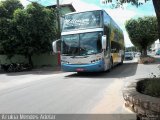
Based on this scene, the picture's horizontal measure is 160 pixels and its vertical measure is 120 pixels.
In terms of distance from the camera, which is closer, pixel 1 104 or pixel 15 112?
pixel 15 112

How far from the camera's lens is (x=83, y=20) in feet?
62.1

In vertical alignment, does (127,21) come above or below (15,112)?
above

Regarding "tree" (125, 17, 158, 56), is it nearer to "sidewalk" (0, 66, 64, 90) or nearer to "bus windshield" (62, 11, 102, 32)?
"sidewalk" (0, 66, 64, 90)

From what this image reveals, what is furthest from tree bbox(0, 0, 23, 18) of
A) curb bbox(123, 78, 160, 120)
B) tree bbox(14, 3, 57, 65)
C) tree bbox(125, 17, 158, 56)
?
curb bbox(123, 78, 160, 120)

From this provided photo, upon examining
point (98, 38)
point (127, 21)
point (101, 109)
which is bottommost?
point (101, 109)

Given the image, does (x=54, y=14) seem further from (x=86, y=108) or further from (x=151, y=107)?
(x=151, y=107)

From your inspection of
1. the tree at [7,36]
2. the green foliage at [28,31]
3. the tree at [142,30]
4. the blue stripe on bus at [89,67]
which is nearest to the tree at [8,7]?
the green foliage at [28,31]

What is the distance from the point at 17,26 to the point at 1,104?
821 inches

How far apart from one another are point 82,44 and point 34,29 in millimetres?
12278

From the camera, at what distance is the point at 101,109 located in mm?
8688

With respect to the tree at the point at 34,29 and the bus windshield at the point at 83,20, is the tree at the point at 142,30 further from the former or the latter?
the bus windshield at the point at 83,20

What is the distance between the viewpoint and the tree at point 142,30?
39.4 m

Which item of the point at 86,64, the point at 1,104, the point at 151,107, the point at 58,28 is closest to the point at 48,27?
the point at 58,28

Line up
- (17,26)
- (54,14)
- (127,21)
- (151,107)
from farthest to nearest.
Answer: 1. (127,21)
2. (54,14)
3. (17,26)
4. (151,107)
